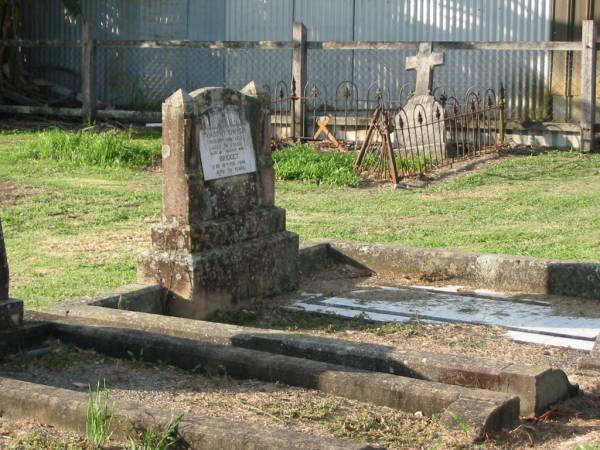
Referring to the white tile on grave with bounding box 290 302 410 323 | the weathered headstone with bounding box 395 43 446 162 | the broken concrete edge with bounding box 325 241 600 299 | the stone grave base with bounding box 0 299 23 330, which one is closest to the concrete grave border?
the stone grave base with bounding box 0 299 23 330

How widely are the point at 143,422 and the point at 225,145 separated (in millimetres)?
3605

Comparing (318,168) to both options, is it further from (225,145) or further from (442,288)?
(225,145)

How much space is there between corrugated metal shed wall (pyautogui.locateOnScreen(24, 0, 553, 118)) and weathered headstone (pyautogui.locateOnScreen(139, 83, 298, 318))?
32.6ft

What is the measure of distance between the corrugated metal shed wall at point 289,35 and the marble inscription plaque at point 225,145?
395 inches

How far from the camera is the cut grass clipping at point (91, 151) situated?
15.1m

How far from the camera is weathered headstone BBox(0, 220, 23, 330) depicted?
614 cm

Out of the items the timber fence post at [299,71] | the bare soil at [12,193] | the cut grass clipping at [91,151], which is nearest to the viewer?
the bare soil at [12,193]

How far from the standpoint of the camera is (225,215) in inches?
317

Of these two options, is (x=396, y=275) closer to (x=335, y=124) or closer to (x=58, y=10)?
(x=335, y=124)

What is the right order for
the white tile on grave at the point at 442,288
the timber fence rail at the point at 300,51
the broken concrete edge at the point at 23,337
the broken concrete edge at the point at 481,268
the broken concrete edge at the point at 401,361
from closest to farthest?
the broken concrete edge at the point at 401,361, the broken concrete edge at the point at 23,337, the broken concrete edge at the point at 481,268, the white tile on grave at the point at 442,288, the timber fence rail at the point at 300,51

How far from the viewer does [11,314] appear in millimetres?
6270

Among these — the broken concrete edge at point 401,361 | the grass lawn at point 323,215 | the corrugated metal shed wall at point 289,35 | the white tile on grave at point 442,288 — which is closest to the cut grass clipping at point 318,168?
the grass lawn at point 323,215

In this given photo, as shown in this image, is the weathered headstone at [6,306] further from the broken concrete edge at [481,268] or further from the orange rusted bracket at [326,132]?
the orange rusted bracket at [326,132]

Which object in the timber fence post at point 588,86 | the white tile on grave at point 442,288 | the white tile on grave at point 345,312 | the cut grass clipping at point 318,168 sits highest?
the timber fence post at point 588,86
